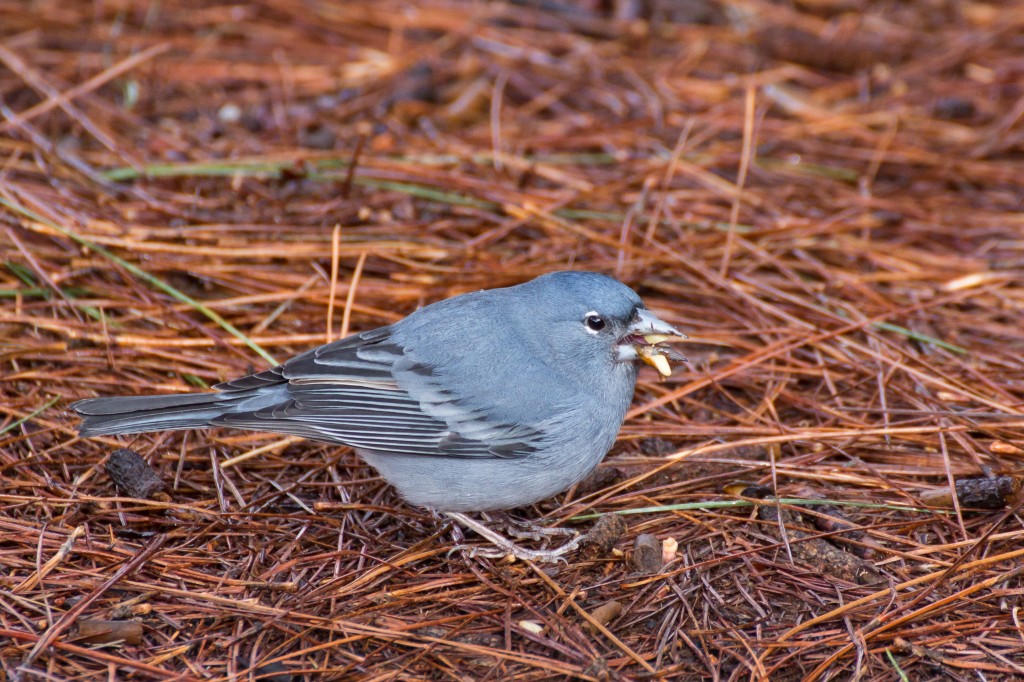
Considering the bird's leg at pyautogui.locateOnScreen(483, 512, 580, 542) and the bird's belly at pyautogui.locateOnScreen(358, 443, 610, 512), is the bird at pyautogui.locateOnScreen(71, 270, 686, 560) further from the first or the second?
the bird's leg at pyautogui.locateOnScreen(483, 512, 580, 542)

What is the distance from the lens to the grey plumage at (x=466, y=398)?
12.5 feet

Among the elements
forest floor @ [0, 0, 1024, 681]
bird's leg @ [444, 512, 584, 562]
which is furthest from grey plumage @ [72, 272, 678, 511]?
forest floor @ [0, 0, 1024, 681]

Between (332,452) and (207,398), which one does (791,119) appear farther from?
(207,398)

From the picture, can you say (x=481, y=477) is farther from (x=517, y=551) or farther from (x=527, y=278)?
(x=527, y=278)

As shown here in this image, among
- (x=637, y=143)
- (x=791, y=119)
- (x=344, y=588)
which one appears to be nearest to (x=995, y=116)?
(x=791, y=119)

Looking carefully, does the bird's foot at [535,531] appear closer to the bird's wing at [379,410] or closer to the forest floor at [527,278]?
the forest floor at [527,278]

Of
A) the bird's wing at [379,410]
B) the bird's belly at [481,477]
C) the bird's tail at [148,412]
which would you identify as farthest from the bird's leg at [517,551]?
the bird's tail at [148,412]

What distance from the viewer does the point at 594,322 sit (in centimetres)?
405

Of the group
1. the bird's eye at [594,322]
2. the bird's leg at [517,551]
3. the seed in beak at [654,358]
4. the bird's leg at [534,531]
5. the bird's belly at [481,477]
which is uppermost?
the bird's eye at [594,322]

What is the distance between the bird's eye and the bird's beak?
11cm

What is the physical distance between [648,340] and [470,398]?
2.57 feet

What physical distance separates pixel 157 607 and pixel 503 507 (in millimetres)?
1336

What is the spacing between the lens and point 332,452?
178 inches

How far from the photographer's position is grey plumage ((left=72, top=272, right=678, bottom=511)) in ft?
12.5
